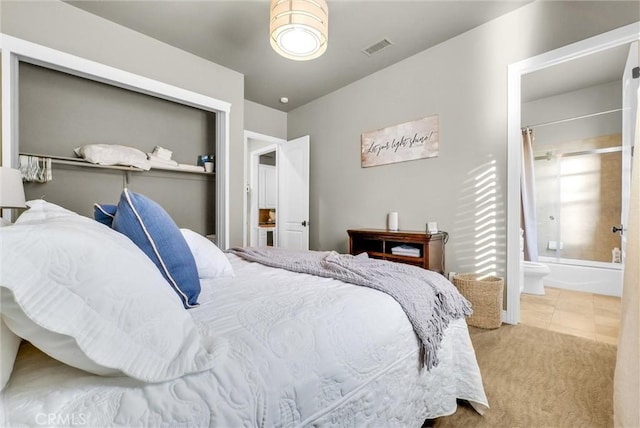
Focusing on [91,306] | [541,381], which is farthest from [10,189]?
[541,381]

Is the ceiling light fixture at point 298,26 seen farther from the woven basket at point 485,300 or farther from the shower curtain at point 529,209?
the shower curtain at point 529,209

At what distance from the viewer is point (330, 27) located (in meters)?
2.70

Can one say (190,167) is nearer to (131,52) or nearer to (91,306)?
(131,52)

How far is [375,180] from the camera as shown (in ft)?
11.7

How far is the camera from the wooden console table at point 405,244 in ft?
8.73

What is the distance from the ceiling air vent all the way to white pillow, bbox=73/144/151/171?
263 cm

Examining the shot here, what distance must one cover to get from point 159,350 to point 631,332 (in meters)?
1.74

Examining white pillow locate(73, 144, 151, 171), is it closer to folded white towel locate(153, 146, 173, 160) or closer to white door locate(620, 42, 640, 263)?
folded white towel locate(153, 146, 173, 160)

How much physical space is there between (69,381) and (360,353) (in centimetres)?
74

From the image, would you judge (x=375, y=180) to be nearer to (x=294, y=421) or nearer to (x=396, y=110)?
(x=396, y=110)

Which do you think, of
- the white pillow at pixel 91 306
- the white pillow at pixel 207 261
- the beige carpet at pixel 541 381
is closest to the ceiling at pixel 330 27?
the white pillow at pixel 207 261

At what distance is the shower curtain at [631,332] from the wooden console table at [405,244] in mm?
1457

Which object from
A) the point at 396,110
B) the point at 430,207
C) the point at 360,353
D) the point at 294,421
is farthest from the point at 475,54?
the point at 294,421

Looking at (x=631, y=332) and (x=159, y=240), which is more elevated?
(x=159, y=240)
